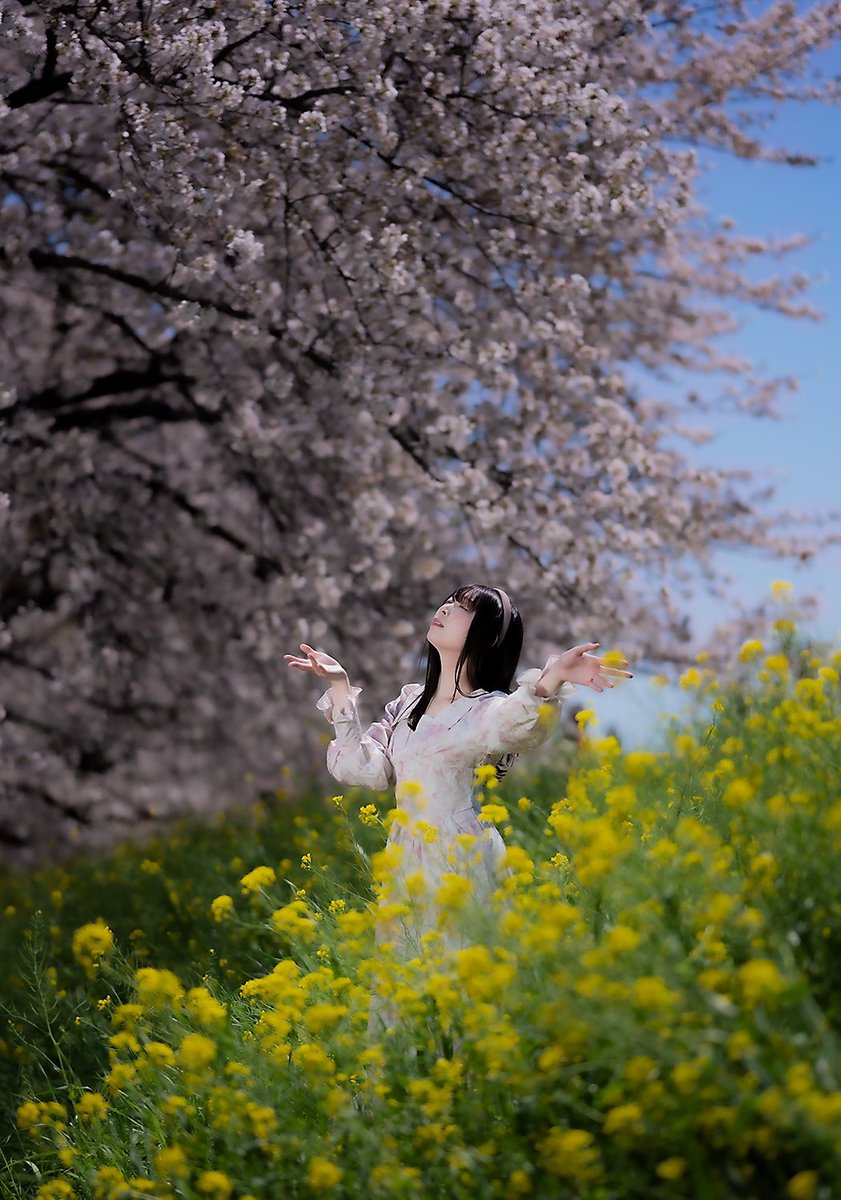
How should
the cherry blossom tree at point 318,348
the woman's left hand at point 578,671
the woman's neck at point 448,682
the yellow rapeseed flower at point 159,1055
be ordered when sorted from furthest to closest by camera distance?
1. the cherry blossom tree at point 318,348
2. the woman's neck at point 448,682
3. the woman's left hand at point 578,671
4. the yellow rapeseed flower at point 159,1055

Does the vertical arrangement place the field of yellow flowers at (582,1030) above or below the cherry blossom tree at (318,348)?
below

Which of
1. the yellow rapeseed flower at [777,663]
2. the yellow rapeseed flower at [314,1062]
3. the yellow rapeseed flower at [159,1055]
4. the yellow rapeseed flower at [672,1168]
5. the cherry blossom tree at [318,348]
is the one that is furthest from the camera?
the cherry blossom tree at [318,348]

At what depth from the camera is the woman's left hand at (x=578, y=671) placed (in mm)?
3561

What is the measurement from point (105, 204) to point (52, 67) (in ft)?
6.27

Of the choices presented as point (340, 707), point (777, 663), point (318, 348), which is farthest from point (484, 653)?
point (318, 348)

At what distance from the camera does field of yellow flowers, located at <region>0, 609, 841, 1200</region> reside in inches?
83.6

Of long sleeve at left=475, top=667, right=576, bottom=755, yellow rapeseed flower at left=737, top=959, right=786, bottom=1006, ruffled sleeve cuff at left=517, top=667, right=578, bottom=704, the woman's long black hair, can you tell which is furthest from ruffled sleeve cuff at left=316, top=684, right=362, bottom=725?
yellow rapeseed flower at left=737, top=959, right=786, bottom=1006

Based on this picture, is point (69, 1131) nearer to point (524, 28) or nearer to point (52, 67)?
point (52, 67)

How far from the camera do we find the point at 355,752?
13.1 ft

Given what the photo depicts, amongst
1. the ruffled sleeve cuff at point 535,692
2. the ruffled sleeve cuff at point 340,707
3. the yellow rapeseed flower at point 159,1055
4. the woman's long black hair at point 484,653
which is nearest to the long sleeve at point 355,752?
the ruffled sleeve cuff at point 340,707

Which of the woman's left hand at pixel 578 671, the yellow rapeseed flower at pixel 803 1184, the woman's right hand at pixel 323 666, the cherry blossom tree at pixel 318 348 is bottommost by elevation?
the yellow rapeseed flower at pixel 803 1184

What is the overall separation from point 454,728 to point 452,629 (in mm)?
354

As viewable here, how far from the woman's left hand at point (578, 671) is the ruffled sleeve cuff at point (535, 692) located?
0.03m

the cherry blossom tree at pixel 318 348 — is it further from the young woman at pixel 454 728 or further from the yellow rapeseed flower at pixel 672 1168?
the yellow rapeseed flower at pixel 672 1168
